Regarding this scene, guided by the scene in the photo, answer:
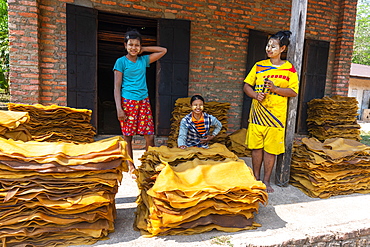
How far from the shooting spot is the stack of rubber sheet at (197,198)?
1.90m

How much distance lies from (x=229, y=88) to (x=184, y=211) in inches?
161

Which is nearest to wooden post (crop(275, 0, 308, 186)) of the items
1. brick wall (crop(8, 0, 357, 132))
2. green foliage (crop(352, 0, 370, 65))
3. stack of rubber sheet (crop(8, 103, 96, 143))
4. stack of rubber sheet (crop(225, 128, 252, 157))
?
stack of rubber sheet (crop(225, 128, 252, 157))

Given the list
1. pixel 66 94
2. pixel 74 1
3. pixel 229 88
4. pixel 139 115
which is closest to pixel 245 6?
pixel 229 88

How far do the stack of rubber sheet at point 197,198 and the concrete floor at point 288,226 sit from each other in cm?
9

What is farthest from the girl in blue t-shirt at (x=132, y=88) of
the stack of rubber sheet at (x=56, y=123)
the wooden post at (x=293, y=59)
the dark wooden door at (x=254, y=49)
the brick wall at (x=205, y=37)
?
the dark wooden door at (x=254, y=49)

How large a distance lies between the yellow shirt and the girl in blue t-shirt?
4.45ft

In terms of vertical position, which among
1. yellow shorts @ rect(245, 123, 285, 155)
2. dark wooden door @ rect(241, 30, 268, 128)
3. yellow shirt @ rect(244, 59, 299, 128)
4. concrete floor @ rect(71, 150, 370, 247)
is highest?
dark wooden door @ rect(241, 30, 268, 128)

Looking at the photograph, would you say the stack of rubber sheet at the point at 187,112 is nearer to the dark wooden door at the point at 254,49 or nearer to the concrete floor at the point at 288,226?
the dark wooden door at the point at 254,49

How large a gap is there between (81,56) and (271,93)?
135 inches

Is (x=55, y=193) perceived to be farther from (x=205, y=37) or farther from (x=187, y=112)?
(x=205, y=37)

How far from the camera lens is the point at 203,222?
6.60 ft

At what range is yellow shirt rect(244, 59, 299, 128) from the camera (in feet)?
9.68

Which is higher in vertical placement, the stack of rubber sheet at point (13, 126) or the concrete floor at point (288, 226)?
the stack of rubber sheet at point (13, 126)

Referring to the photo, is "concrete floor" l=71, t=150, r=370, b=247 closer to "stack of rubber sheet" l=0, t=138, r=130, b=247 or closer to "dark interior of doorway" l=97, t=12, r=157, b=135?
"stack of rubber sheet" l=0, t=138, r=130, b=247
